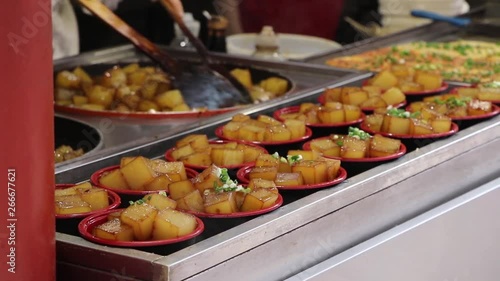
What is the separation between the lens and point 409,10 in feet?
15.0

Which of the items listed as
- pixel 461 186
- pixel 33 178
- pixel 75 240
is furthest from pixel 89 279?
pixel 461 186

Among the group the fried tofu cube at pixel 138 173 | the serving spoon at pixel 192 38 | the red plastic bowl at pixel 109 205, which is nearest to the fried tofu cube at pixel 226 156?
the fried tofu cube at pixel 138 173

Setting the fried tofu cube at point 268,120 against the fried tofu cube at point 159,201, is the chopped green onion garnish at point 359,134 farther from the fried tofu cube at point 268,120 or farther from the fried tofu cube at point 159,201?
the fried tofu cube at point 159,201

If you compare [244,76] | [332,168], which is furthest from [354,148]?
[244,76]

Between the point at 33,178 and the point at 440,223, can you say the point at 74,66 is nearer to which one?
the point at 440,223

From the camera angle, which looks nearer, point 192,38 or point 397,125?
point 397,125

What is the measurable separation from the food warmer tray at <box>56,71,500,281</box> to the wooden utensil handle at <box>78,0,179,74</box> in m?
0.46

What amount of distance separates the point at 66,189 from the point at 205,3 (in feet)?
11.0

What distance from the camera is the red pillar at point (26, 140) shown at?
1459 mm

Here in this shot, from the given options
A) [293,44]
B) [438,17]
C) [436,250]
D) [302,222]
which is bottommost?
[436,250]

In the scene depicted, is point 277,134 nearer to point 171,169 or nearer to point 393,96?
point 171,169

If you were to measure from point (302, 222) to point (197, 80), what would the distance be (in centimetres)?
129

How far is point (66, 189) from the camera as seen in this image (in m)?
1.92

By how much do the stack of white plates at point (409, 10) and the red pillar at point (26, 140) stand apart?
3220mm
